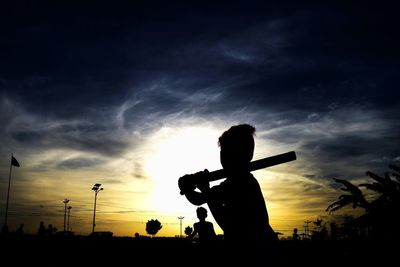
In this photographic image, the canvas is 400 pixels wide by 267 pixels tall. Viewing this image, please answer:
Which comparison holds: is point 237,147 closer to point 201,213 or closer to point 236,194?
point 236,194

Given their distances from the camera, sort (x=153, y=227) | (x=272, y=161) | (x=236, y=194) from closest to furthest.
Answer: (x=236, y=194)
(x=272, y=161)
(x=153, y=227)

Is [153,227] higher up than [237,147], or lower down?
higher up

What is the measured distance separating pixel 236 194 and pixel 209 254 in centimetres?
127

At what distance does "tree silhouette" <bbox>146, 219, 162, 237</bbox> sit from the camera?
9694 centimetres

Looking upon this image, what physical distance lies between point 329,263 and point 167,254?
12639mm

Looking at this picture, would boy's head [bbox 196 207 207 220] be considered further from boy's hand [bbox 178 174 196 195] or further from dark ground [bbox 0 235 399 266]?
boy's hand [bbox 178 174 196 195]

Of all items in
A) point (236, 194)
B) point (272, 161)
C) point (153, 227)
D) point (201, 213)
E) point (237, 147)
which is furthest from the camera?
point (153, 227)

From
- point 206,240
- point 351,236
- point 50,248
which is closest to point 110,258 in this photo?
point 50,248

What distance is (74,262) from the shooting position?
13.5 m

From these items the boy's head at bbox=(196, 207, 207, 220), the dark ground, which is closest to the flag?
the dark ground

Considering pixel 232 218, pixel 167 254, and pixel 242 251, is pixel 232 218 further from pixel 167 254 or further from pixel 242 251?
pixel 167 254

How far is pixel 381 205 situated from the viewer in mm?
3027

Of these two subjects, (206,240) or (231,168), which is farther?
(206,240)

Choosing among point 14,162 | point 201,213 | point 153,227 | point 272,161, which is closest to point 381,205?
point 272,161
